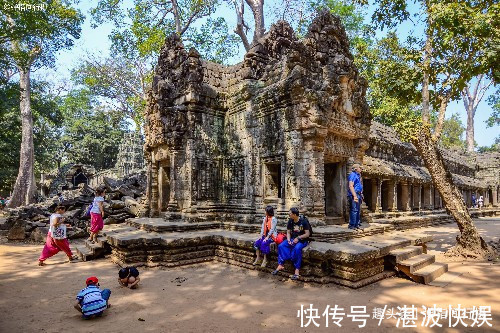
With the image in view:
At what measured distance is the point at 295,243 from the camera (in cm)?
596

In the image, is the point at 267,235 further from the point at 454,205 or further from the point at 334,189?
the point at 454,205

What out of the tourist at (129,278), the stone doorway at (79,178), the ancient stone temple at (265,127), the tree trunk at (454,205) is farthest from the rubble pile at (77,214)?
the tree trunk at (454,205)

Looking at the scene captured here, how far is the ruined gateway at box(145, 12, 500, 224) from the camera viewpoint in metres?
7.55

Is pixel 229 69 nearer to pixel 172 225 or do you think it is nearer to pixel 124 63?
pixel 172 225

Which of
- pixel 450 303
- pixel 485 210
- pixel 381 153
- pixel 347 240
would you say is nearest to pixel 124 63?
pixel 381 153

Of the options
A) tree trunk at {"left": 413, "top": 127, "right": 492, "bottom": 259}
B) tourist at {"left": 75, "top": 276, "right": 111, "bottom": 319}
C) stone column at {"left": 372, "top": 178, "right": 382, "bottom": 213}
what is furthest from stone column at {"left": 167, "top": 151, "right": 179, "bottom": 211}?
stone column at {"left": 372, "top": 178, "right": 382, "bottom": 213}

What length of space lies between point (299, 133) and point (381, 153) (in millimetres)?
10302

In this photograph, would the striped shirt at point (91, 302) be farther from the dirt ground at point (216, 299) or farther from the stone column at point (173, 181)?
the stone column at point (173, 181)

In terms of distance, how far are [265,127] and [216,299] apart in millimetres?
4674

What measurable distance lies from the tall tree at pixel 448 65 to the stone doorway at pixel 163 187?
748 cm

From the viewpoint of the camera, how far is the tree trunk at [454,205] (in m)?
7.97

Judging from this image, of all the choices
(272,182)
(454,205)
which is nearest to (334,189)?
(272,182)

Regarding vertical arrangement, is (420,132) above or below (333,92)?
below

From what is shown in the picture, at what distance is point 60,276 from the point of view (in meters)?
6.83
